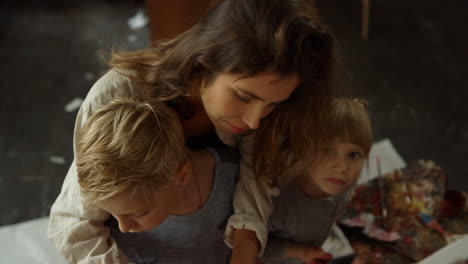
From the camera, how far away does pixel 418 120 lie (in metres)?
2.08

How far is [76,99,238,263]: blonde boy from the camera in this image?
900mm

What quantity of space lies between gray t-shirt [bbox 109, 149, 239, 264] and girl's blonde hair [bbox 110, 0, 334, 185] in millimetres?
82

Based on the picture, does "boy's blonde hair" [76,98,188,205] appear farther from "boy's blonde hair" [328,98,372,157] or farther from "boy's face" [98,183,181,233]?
"boy's blonde hair" [328,98,372,157]

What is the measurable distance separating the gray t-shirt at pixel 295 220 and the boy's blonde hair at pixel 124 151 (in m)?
0.42

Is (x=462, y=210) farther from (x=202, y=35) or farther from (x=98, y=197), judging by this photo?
(x=98, y=197)

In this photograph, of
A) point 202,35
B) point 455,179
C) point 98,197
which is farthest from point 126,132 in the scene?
point 455,179

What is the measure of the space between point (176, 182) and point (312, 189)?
42 cm

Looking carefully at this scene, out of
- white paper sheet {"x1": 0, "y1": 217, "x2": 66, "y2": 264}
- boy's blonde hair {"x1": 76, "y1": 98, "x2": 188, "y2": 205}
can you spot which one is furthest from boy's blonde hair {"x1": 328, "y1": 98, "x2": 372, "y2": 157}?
white paper sheet {"x1": 0, "y1": 217, "x2": 66, "y2": 264}

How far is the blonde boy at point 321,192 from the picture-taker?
120 cm

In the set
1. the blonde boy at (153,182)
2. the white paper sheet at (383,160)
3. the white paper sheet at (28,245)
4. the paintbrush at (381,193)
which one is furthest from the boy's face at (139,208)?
the white paper sheet at (383,160)

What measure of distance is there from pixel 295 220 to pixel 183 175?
1.28 ft

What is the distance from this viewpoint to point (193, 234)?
1.17 metres

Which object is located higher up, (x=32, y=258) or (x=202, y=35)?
(x=202, y=35)

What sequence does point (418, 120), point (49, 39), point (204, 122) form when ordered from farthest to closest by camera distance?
point (49, 39), point (418, 120), point (204, 122)
